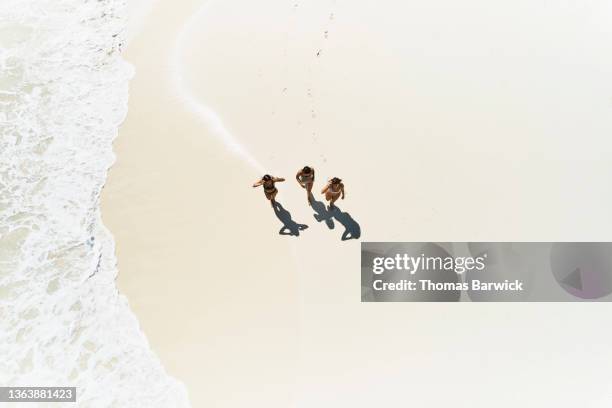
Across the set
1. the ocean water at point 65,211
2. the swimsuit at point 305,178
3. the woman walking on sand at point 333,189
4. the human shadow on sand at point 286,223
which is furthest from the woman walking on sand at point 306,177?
the ocean water at point 65,211

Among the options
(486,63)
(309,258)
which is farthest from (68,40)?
(486,63)

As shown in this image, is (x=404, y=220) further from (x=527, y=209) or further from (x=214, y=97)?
(x=214, y=97)

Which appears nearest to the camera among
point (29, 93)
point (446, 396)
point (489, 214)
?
point (446, 396)

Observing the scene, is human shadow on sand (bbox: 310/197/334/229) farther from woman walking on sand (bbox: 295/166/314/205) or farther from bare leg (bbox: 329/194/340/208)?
woman walking on sand (bbox: 295/166/314/205)

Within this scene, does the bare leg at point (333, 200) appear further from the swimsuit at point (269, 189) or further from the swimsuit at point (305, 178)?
the swimsuit at point (269, 189)

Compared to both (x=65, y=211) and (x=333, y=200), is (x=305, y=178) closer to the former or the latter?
(x=333, y=200)

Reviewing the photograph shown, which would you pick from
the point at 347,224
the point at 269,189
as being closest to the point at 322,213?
the point at 347,224

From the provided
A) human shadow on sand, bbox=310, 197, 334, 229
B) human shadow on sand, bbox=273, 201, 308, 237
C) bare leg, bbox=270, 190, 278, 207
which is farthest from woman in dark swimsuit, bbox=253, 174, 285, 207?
human shadow on sand, bbox=310, 197, 334, 229
